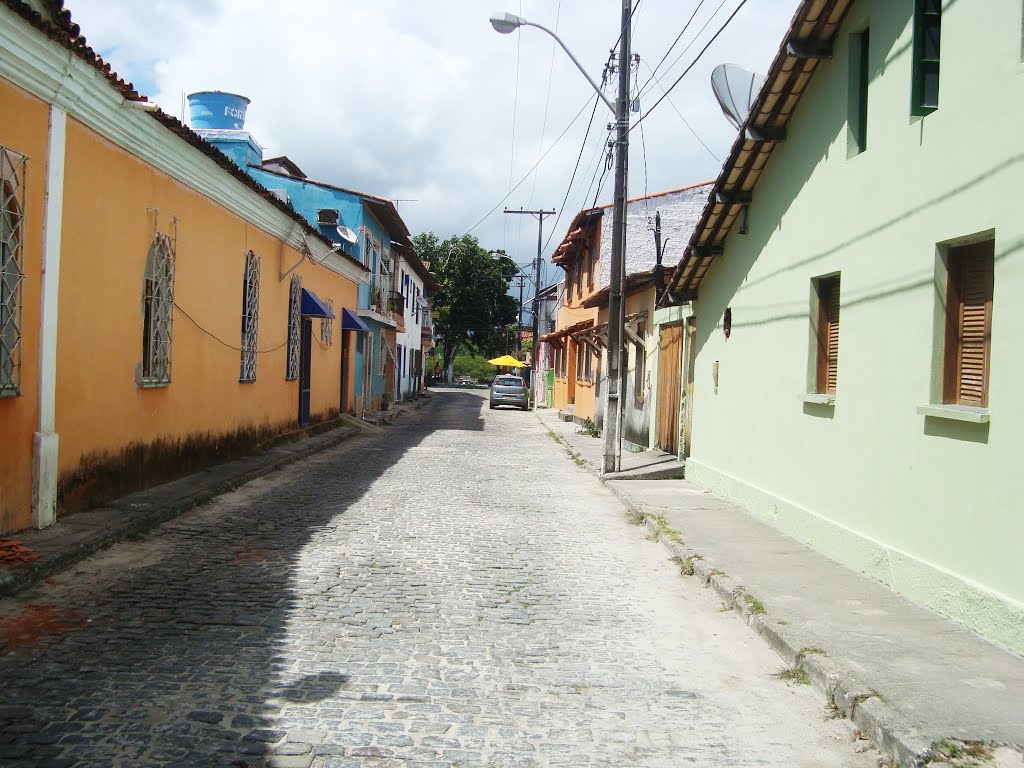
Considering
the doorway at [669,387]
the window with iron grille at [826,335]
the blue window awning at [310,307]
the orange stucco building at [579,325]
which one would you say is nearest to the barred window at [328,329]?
the blue window awning at [310,307]

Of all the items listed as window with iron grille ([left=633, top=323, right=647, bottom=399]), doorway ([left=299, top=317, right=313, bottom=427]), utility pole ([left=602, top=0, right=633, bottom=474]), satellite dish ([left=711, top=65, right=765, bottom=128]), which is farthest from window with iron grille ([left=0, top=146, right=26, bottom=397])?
window with iron grille ([left=633, top=323, right=647, bottom=399])

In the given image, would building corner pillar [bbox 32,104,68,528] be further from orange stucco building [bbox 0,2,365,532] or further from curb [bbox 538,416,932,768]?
curb [bbox 538,416,932,768]

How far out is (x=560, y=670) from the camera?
4.85 metres

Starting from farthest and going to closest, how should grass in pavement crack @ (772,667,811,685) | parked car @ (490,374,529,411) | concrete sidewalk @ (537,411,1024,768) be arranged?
parked car @ (490,374,529,411)
grass in pavement crack @ (772,667,811,685)
concrete sidewalk @ (537,411,1024,768)

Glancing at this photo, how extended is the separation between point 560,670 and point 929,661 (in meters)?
2.02

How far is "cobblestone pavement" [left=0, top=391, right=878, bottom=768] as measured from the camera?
3803 mm

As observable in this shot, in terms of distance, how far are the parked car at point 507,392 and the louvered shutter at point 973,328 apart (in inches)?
1253

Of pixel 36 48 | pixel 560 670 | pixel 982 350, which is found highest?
pixel 36 48

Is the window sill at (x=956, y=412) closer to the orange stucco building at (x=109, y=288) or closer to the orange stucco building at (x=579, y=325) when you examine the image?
the orange stucco building at (x=109, y=288)

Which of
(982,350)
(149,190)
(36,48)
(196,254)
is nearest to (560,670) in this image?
(982,350)

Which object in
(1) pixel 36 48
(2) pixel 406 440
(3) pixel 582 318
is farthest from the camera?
(3) pixel 582 318

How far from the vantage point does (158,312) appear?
33.2 feet

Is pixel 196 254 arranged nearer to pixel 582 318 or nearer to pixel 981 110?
pixel 981 110

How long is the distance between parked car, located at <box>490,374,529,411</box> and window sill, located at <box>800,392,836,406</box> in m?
29.4
